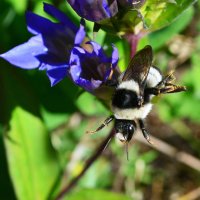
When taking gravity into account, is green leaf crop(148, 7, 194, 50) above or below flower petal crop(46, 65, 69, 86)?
below

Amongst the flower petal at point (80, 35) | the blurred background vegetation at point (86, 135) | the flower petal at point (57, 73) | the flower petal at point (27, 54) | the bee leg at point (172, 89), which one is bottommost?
the blurred background vegetation at point (86, 135)

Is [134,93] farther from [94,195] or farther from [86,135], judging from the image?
[86,135]

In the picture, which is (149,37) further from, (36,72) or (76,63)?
(76,63)

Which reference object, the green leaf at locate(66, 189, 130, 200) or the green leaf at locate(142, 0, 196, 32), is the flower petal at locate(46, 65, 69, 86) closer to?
the green leaf at locate(142, 0, 196, 32)

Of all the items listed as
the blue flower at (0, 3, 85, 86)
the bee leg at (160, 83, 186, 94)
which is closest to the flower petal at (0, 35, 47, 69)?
the blue flower at (0, 3, 85, 86)

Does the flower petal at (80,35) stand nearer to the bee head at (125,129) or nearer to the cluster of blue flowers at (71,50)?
the cluster of blue flowers at (71,50)

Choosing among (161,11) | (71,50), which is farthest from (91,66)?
(161,11)

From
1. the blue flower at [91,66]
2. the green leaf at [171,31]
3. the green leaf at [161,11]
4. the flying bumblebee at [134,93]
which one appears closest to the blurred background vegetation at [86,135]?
the green leaf at [171,31]
